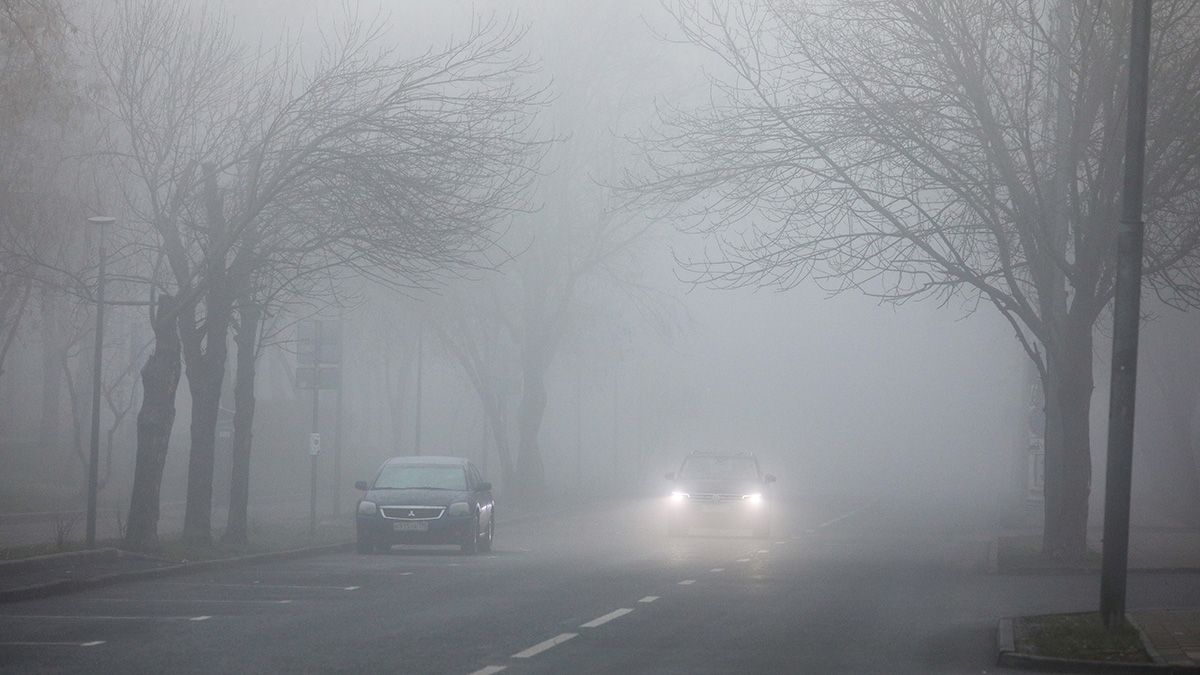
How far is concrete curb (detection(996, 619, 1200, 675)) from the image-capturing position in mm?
10734

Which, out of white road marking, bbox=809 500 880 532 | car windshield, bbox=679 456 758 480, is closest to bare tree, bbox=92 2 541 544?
car windshield, bbox=679 456 758 480

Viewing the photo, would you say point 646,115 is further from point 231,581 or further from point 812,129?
point 231,581

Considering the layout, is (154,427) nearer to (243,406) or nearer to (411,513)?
(243,406)

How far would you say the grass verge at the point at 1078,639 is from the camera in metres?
11.6

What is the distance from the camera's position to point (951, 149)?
2297 centimetres

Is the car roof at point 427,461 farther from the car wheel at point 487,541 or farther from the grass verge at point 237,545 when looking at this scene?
the grass verge at point 237,545

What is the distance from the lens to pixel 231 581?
64.3ft

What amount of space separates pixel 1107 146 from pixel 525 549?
12922 millimetres

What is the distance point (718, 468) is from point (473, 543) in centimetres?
972

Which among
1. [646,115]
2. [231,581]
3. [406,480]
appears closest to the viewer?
[231,581]

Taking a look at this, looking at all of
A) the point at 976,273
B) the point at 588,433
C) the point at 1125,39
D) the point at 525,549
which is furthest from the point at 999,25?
the point at 588,433

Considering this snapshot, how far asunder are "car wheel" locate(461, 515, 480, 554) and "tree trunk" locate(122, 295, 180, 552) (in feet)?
18.4

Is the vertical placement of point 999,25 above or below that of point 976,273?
above

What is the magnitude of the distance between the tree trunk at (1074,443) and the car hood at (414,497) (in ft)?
31.9
